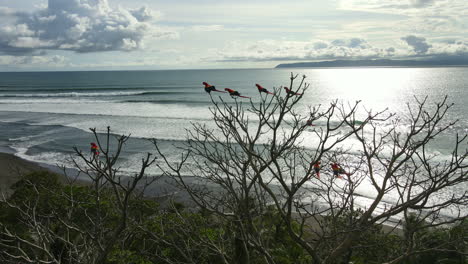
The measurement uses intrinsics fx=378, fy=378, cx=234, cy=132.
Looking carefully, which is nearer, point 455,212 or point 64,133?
point 455,212

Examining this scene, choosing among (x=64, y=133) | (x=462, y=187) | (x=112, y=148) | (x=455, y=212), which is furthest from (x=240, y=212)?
(x=64, y=133)

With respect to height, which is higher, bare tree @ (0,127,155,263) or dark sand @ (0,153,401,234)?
bare tree @ (0,127,155,263)

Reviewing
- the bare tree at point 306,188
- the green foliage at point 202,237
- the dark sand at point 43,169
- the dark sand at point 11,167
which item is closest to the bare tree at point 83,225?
the green foliage at point 202,237

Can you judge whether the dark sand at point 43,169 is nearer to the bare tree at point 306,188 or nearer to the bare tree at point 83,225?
the bare tree at point 83,225

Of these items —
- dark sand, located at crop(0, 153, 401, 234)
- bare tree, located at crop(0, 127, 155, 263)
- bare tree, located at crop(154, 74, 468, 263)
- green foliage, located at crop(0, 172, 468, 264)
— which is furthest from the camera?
dark sand, located at crop(0, 153, 401, 234)

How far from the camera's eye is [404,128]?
3022cm

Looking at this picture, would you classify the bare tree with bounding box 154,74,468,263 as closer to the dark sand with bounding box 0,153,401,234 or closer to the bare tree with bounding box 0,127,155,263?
the bare tree with bounding box 0,127,155,263

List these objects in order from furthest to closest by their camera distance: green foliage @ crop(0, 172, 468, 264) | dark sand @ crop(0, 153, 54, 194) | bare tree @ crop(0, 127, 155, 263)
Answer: dark sand @ crop(0, 153, 54, 194)
green foliage @ crop(0, 172, 468, 264)
bare tree @ crop(0, 127, 155, 263)

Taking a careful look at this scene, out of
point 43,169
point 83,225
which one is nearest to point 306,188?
point 83,225

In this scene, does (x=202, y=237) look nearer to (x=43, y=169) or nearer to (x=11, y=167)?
(x=11, y=167)

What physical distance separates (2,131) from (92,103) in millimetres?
17741

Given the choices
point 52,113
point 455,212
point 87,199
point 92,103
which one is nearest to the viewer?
point 87,199

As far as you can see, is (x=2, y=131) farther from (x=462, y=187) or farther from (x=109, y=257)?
(x=462, y=187)

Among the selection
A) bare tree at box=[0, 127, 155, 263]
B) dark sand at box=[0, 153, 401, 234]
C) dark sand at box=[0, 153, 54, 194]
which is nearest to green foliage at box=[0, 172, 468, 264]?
bare tree at box=[0, 127, 155, 263]
